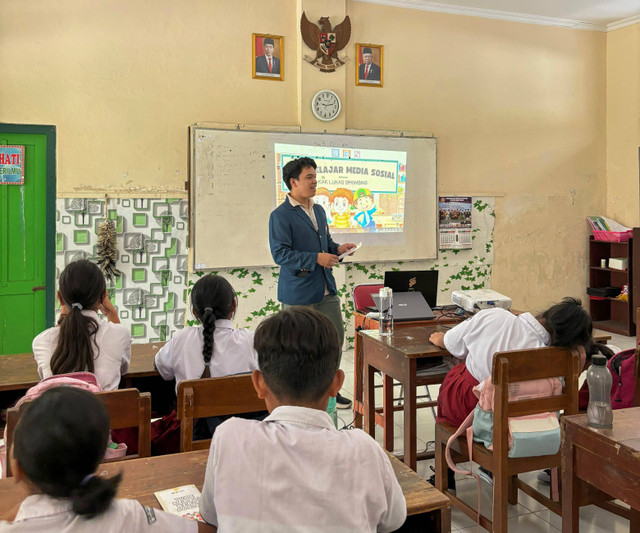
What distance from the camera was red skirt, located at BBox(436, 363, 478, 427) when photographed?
262 cm

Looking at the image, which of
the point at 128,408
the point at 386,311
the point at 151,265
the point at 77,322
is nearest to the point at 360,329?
the point at 386,311

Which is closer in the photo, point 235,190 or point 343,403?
point 343,403

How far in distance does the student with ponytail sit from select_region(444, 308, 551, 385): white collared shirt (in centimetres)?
92

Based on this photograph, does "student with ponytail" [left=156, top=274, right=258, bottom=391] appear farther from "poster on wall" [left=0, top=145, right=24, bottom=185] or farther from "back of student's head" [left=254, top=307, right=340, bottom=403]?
"poster on wall" [left=0, top=145, right=24, bottom=185]

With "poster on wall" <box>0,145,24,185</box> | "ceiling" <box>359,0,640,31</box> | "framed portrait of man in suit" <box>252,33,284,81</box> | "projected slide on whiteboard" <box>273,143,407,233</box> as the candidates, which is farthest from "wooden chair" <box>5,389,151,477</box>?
"ceiling" <box>359,0,640,31</box>

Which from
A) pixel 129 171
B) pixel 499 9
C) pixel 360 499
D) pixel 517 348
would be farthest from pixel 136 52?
pixel 360 499

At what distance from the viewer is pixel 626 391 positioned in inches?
104

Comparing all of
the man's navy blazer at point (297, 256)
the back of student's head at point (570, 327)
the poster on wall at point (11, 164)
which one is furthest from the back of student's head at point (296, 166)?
the poster on wall at point (11, 164)

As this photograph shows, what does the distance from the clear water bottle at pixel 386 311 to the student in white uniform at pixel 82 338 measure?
1.41 m

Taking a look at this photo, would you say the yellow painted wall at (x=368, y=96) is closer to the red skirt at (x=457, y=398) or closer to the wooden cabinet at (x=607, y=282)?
the wooden cabinet at (x=607, y=282)

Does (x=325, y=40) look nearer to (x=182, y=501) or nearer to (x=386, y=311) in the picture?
(x=386, y=311)

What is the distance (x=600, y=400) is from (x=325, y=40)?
14.8ft

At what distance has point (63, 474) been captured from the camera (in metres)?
0.99

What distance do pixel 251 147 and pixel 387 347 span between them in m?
2.93
